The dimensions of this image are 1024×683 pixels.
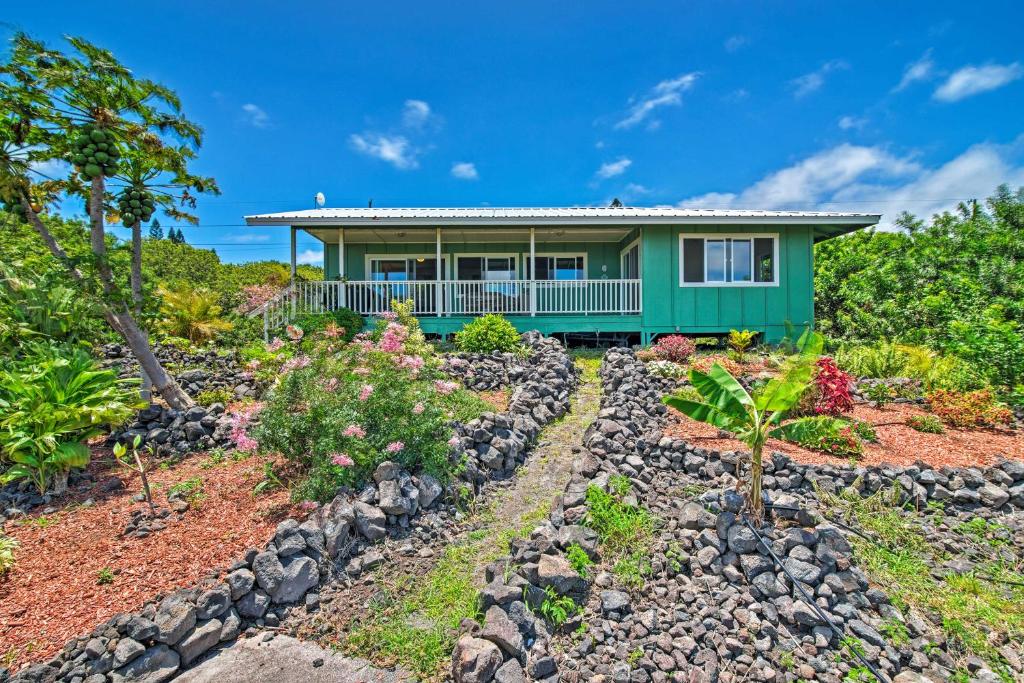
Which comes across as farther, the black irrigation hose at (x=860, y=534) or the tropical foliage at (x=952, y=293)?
the tropical foliage at (x=952, y=293)

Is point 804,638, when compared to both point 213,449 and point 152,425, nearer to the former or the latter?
point 213,449

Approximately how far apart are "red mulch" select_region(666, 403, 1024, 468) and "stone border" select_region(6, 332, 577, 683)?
2.87 meters

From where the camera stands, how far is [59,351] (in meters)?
5.66

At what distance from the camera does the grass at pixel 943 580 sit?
10.1 ft

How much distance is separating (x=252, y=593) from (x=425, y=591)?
1.22 metres

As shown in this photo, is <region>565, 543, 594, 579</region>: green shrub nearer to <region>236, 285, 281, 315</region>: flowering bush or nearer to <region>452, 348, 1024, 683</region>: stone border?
<region>452, 348, 1024, 683</region>: stone border

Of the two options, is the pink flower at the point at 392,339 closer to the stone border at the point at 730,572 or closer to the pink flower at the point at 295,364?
the pink flower at the point at 295,364

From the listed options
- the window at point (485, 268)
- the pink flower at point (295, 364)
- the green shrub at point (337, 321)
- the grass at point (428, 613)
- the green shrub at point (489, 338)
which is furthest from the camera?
the window at point (485, 268)

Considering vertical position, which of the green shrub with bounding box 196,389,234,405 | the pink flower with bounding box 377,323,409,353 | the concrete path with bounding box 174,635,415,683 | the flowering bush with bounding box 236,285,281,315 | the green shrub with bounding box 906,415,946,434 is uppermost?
the flowering bush with bounding box 236,285,281,315

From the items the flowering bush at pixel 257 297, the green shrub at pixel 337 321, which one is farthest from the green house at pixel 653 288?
the green shrub at pixel 337 321

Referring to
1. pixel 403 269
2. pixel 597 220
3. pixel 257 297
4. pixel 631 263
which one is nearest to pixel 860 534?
pixel 597 220

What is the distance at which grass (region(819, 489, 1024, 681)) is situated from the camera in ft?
10.1

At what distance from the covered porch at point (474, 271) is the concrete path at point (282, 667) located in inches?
340

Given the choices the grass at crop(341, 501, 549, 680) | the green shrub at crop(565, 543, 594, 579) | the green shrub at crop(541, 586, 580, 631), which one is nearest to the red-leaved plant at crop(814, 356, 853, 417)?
the green shrub at crop(565, 543, 594, 579)
